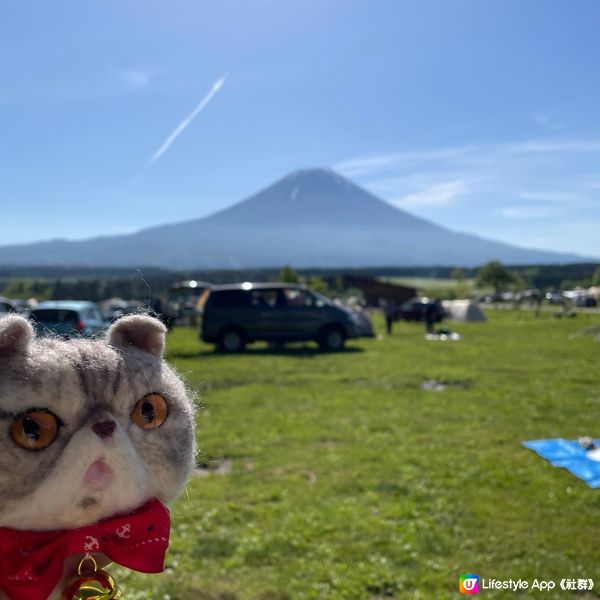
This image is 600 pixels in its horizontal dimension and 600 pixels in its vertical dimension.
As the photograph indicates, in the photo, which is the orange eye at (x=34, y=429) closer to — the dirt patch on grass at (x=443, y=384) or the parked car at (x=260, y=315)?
the dirt patch on grass at (x=443, y=384)

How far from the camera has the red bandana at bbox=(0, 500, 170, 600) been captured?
1212 millimetres

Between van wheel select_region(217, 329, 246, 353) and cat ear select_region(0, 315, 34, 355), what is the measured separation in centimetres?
1489

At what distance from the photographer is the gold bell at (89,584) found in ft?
4.18

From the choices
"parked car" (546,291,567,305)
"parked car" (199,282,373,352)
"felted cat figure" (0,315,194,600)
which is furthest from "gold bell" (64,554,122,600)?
"parked car" (546,291,567,305)

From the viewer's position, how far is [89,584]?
1.30m

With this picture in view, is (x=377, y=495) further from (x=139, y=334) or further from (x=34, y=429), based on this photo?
(x=34, y=429)

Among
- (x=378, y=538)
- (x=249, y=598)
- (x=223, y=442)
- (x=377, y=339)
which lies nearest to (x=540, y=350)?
(x=377, y=339)

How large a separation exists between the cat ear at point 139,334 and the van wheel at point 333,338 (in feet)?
49.6

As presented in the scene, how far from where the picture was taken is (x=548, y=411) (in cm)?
852

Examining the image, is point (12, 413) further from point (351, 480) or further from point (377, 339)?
point (377, 339)

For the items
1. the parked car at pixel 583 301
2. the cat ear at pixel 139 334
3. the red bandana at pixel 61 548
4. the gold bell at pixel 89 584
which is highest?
the cat ear at pixel 139 334

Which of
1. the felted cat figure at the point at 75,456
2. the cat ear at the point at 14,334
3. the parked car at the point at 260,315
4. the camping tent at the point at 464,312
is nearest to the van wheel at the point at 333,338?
the parked car at the point at 260,315

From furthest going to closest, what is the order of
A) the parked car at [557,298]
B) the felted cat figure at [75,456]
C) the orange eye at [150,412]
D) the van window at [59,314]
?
1. the parked car at [557,298]
2. the van window at [59,314]
3. the orange eye at [150,412]
4. the felted cat figure at [75,456]

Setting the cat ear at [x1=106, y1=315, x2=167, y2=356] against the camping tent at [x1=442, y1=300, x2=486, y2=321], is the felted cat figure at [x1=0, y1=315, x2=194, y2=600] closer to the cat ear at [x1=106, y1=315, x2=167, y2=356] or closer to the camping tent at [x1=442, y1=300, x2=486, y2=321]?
the cat ear at [x1=106, y1=315, x2=167, y2=356]
